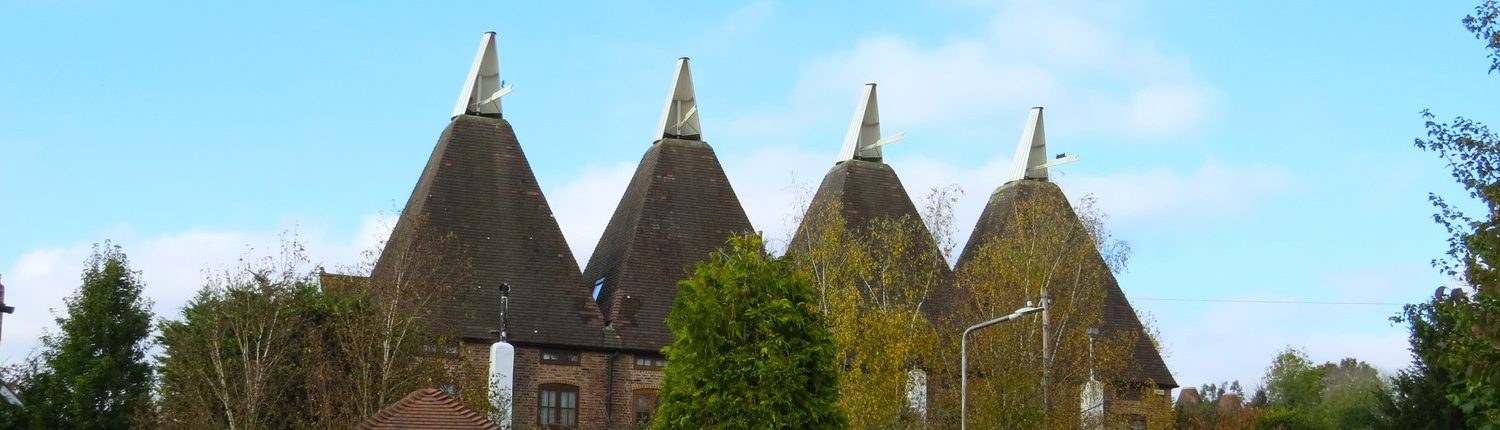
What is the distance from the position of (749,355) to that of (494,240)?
17167 mm

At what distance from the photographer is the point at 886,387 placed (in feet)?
102

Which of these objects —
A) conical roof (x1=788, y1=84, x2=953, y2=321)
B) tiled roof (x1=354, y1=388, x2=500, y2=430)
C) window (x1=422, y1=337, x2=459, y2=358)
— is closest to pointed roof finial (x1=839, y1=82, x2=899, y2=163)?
conical roof (x1=788, y1=84, x2=953, y2=321)

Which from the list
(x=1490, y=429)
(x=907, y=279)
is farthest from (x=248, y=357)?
(x=1490, y=429)

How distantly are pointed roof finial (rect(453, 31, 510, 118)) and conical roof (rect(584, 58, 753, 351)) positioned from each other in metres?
3.70

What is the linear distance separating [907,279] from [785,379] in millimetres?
17266

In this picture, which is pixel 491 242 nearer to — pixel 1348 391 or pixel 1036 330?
pixel 1036 330

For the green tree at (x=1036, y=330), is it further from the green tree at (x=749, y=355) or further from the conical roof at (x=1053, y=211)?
the green tree at (x=749, y=355)

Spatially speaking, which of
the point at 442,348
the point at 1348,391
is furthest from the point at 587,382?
the point at 1348,391

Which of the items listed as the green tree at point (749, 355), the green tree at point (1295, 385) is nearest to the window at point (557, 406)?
the green tree at point (749, 355)

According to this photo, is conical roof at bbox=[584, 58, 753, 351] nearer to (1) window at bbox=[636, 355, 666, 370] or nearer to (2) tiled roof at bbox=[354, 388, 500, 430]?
(1) window at bbox=[636, 355, 666, 370]

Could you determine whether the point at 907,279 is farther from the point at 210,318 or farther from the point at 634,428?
the point at 210,318

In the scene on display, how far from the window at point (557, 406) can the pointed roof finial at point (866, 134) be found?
10.2 meters

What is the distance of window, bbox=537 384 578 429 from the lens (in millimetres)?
35562

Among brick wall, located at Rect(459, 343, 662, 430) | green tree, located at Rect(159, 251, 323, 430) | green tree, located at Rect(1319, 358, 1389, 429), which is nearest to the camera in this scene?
green tree, located at Rect(159, 251, 323, 430)
